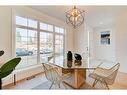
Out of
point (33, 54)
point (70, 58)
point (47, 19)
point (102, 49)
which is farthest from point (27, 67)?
point (102, 49)

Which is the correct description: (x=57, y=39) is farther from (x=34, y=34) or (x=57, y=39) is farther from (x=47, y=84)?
(x=47, y=84)

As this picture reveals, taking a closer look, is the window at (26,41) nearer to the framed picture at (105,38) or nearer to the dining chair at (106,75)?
the dining chair at (106,75)

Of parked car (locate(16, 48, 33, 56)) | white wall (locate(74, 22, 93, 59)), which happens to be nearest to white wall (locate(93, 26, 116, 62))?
white wall (locate(74, 22, 93, 59))

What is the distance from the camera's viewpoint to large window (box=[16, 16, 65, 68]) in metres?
4.52

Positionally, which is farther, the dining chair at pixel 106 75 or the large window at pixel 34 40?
the large window at pixel 34 40

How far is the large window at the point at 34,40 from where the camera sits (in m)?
4.52

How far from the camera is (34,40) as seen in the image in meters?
5.16

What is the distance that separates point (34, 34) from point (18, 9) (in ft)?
3.99

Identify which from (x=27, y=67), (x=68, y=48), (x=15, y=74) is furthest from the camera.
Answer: (x=68, y=48)

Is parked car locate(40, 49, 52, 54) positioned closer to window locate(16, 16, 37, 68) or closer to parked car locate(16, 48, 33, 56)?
window locate(16, 16, 37, 68)

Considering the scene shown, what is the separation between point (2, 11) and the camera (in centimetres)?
365

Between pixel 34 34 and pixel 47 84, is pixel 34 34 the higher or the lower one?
the higher one

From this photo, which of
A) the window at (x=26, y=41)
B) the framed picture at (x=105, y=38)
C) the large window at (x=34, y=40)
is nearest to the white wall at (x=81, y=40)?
the large window at (x=34, y=40)

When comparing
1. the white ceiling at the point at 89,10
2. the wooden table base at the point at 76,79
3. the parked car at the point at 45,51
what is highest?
the white ceiling at the point at 89,10
